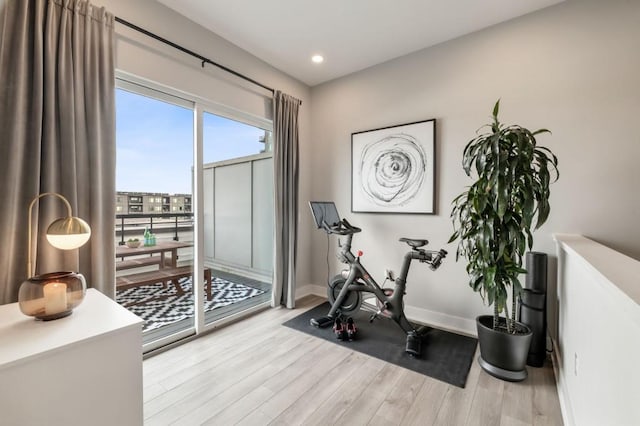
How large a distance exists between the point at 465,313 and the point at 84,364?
2821 millimetres

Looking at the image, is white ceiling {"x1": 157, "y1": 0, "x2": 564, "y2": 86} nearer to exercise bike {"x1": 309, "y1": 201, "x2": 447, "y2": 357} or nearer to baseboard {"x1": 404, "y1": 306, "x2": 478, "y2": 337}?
exercise bike {"x1": 309, "y1": 201, "x2": 447, "y2": 357}

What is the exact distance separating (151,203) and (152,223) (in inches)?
7.6

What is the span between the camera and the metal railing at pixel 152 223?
7.23ft

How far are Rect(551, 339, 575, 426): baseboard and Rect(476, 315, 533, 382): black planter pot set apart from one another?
183 millimetres

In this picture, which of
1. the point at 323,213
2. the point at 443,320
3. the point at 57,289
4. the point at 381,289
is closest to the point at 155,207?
the point at 57,289

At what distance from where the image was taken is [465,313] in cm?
262

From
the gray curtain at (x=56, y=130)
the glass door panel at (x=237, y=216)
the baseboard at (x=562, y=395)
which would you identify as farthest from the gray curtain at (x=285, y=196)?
the baseboard at (x=562, y=395)

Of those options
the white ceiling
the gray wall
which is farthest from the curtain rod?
the gray wall

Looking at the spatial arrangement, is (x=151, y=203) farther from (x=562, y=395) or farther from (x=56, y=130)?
(x=562, y=395)

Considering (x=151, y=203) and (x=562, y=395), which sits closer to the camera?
(x=562, y=395)

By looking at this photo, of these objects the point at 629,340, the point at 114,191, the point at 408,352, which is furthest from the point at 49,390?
the point at 408,352

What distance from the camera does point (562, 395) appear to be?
65.1 inches

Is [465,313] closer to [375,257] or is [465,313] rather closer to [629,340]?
[375,257]

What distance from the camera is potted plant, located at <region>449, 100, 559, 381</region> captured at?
5.74 feet
